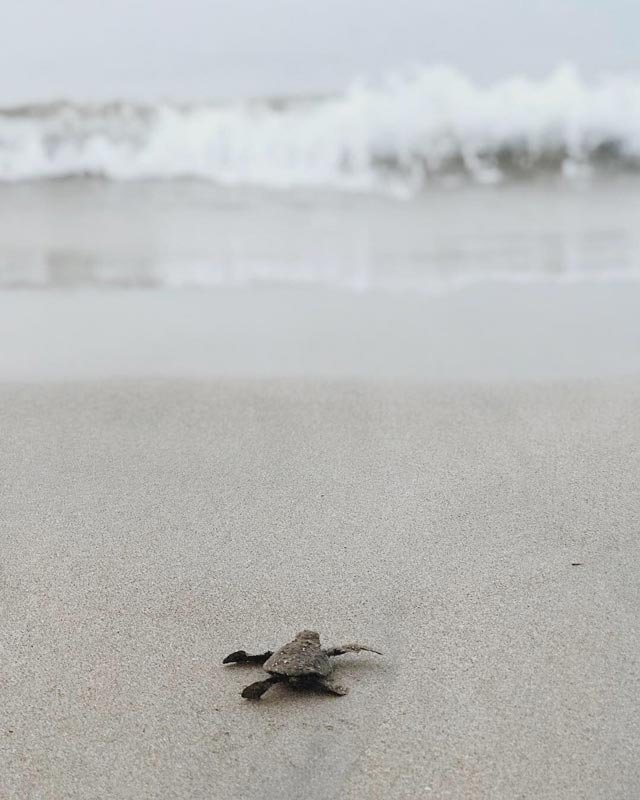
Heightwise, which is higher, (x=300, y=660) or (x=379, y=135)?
Answer: (x=379, y=135)

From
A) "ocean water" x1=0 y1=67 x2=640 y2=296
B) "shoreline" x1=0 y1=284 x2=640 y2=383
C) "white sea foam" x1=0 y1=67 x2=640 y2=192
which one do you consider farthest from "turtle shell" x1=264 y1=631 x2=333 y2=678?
"white sea foam" x1=0 y1=67 x2=640 y2=192

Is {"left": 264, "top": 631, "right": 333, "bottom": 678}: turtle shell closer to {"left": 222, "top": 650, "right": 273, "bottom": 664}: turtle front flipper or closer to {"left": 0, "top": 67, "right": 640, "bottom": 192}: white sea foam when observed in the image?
{"left": 222, "top": 650, "right": 273, "bottom": 664}: turtle front flipper

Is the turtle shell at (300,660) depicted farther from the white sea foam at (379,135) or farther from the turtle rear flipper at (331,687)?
the white sea foam at (379,135)

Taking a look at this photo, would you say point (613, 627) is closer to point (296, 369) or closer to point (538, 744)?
point (538, 744)

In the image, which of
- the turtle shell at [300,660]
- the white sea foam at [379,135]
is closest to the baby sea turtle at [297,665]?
the turtle shell at [300,660]

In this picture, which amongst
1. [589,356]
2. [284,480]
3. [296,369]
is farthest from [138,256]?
[284,480]

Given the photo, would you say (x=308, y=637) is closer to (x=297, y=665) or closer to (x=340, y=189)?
(x=297, y=665)

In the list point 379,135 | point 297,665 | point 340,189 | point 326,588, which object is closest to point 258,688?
point 297,665
